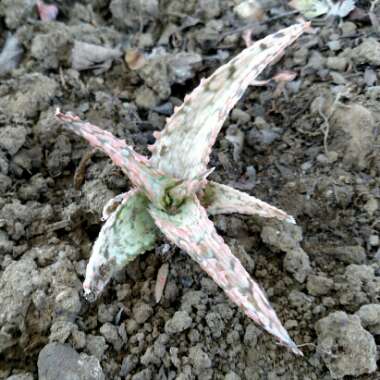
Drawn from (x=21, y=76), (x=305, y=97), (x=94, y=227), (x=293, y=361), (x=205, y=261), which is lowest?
(x=293, y=361)

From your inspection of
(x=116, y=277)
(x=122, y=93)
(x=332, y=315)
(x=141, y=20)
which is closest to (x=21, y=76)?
(x=122, y=93)

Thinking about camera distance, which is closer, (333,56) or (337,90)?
(337,90)

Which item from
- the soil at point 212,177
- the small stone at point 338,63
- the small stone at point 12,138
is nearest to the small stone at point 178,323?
the soil at point 212,177

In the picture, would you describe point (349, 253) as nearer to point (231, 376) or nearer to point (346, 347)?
point (346, 347)

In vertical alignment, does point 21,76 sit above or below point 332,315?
above

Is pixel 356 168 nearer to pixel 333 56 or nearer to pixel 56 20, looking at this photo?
pixel 333 56

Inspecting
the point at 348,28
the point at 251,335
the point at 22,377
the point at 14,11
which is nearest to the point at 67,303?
the point at 22,377

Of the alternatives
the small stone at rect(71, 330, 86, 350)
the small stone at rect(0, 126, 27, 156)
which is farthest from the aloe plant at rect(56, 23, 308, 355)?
the small stone at rect(0, 126, 27, 156)
